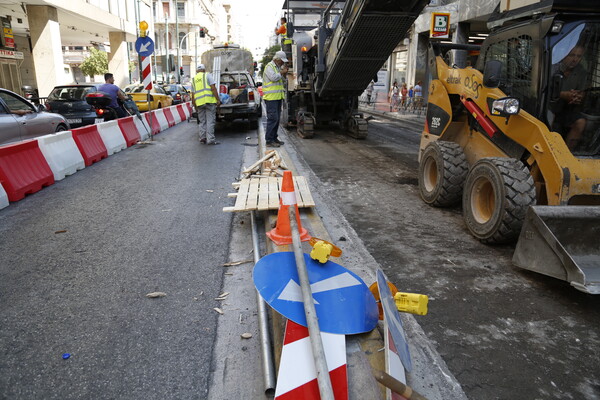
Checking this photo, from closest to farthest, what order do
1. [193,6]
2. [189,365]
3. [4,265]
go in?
[189,365] → [4,265] → [193,6]

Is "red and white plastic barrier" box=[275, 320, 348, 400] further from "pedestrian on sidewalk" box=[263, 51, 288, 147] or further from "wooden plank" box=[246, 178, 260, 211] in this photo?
"pedestrian on sidewalk" box=[263, 51, 288, 147]

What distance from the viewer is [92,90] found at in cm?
1271

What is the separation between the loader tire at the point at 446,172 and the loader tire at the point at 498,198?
62 centimetres

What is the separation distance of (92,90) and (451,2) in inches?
641

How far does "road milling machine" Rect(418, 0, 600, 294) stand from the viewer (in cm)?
357

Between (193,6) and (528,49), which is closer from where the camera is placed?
(528,49)

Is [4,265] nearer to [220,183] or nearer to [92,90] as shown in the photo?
[220,183]

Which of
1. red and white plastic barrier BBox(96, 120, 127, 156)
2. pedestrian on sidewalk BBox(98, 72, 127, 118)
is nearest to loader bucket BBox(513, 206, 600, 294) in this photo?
red and white plastic barrier BBox(96, 120, 127, 156)

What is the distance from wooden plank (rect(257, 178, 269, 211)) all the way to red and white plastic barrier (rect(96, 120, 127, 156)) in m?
5.40

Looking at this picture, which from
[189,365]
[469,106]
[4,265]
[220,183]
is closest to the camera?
[189,365]

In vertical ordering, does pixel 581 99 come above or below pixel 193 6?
below

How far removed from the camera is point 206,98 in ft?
36.6

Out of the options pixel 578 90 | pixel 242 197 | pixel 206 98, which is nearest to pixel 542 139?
pixel 578 90

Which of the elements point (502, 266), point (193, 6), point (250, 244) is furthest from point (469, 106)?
point (193, 6)
